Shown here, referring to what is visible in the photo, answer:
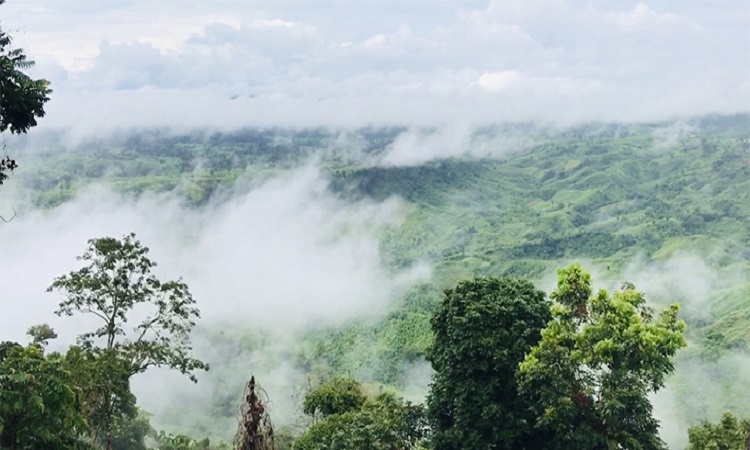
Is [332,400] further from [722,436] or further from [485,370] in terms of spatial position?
[722,436]

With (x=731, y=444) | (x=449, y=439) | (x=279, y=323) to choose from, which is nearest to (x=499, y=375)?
(x=449, y=439)

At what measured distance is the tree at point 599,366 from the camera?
20.3m

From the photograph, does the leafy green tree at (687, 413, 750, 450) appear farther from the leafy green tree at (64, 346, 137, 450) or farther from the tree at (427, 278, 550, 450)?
the leafy green tree at (64, 346, 137, 450)

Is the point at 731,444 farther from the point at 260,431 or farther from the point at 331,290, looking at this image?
the point at 331,290

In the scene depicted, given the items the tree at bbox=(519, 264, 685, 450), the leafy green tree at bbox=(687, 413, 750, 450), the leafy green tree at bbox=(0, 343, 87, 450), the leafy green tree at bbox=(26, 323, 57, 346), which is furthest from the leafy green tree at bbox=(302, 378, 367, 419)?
the leafy green tree at bbox=(0, 343, 87, 450)

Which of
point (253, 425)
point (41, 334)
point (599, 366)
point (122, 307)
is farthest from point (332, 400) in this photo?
point (253, 425)

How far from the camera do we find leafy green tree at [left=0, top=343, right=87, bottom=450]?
56.5ft

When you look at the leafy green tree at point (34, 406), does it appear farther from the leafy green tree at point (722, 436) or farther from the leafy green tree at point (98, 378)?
the leafy green tree at point (722, 436)

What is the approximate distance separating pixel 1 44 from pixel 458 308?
52.3ft

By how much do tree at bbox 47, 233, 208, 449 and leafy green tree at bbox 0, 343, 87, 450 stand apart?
618 cm

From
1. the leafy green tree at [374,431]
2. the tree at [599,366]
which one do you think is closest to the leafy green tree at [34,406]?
the leafy green tree at [374,431]

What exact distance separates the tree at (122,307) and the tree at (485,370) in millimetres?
9308

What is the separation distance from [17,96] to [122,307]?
12.1m

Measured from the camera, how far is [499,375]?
23.7m
